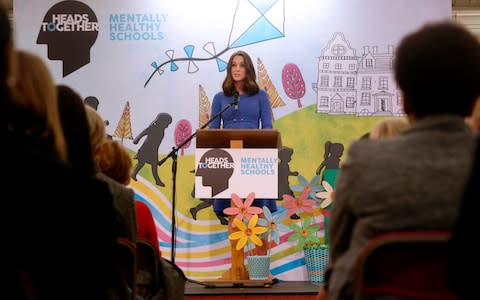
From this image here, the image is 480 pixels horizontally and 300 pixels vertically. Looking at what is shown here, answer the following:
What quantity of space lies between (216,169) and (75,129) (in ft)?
9.52

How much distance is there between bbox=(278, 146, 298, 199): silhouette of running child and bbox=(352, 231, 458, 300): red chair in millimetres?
4484

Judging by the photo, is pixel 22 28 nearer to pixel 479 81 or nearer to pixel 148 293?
pixel 148 293

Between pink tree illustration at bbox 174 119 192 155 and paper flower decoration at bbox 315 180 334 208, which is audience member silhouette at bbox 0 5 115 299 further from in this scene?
pink tree illustration at bbox 174 119 192 155

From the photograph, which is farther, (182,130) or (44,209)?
(182,130)

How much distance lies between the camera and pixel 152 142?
6000 mm

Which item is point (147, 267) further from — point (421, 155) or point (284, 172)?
point (284, 172)

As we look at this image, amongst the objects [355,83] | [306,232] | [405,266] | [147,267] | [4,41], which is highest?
[355,83]

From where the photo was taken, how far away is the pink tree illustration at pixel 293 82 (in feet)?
19.7

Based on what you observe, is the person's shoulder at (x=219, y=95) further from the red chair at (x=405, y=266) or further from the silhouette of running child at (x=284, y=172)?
the red chair at (x=405, y=266)

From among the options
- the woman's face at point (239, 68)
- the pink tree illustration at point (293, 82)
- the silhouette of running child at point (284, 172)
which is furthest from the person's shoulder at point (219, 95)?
the silhouette of running child at point (284, 172)

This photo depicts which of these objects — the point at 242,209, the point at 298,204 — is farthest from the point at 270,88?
the point at 242,209

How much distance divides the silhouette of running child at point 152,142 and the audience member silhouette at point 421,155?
4628 mm

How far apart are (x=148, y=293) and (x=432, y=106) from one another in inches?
56.2

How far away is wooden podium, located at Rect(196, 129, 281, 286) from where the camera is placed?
15.4 ft
